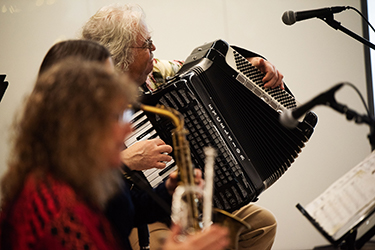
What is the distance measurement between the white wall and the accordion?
1320mm

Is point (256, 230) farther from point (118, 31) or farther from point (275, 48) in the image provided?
point (275, 48)

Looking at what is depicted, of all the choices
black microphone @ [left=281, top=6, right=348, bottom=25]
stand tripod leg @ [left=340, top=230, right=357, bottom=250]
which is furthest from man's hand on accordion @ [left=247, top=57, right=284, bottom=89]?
stand tripod leg @ [left=340, top=230, right=357, bottom=250]

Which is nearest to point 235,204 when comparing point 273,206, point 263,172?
point 263,172

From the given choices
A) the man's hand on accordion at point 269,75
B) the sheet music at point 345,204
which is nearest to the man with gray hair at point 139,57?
the man's hand on accordion at point 269,75

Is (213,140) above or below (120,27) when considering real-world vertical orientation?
below

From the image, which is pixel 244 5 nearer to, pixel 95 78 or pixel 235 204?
pixel 235 204

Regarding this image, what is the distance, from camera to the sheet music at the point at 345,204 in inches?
42.8

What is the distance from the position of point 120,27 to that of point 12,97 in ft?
4.72

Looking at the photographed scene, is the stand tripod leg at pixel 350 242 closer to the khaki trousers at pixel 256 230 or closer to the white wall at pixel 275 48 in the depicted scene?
the khaki trousers at pixel 256 230

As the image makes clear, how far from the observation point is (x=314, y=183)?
126 inches

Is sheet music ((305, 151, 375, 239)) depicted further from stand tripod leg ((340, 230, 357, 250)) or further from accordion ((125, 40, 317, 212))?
accordion ((125, 40, 317, 212))

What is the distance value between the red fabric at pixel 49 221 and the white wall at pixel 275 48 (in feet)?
7.25

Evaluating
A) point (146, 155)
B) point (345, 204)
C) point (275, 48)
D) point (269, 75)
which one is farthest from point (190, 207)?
point (275, 48)

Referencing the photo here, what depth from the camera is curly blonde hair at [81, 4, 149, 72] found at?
1.84 metres
